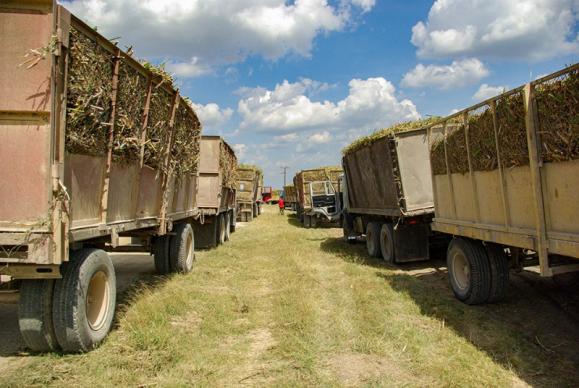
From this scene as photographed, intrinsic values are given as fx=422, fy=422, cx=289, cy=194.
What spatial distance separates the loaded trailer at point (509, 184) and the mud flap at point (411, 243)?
2.17 m

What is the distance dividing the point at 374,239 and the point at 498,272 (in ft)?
16.3

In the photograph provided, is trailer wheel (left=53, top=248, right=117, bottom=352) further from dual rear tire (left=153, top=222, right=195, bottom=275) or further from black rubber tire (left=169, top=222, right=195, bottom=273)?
dual rear tire (left=153, top=222, right=195, bottom=275)

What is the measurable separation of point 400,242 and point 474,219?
3509 mm

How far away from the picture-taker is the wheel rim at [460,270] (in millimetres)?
6359

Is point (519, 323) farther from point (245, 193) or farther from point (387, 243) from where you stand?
point (245, 193)

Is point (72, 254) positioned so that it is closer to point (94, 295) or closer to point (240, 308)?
point (94, 295)

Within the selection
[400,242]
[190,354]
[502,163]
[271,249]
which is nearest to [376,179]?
[400,242]

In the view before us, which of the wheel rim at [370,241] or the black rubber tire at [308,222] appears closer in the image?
the wheel rim at [370,241]

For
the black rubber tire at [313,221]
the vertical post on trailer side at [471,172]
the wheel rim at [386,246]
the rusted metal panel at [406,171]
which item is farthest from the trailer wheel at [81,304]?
the black rubber tire at [313,221]

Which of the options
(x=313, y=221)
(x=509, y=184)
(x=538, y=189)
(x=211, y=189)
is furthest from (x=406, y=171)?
(x=313, y=221)

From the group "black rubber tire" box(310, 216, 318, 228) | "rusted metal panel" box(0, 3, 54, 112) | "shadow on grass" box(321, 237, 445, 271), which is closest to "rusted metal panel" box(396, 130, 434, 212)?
"shadow on grass" box(321, 237, 445, 271)

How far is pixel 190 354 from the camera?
4359mm

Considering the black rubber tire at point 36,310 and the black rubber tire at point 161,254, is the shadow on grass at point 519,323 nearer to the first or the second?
the black rubber tire at point 161,254

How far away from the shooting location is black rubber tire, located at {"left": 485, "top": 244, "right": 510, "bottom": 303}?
5.80 meters
